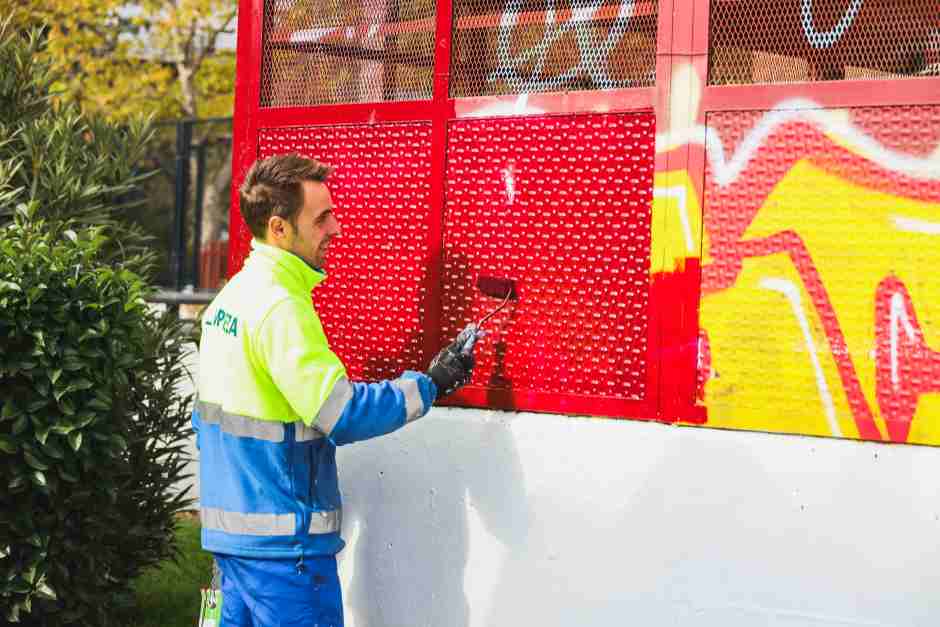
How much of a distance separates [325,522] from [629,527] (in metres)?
1.00

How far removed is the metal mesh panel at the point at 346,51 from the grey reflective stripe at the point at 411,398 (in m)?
1.35

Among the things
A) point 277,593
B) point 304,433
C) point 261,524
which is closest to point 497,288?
point 304,433

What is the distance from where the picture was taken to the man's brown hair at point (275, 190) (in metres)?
4.18

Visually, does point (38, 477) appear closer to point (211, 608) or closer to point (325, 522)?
point (211, 608)

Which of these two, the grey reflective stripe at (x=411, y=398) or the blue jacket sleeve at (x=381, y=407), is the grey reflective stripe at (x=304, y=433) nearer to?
the blue jacket sleeve at (x=381, y=407)

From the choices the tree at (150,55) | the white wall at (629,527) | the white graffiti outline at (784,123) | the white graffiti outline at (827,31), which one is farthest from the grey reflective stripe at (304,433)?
the tree at (150,55)

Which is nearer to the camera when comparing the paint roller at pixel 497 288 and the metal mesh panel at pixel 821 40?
the metal mesh panel at pixel 821 40

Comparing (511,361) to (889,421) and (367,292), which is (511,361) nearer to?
(367,292)

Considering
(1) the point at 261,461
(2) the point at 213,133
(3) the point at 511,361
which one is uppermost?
(2) the point at 213,133

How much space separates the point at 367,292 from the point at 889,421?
204 cm

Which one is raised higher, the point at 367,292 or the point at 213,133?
the point at 213,133

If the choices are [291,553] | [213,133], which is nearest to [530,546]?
[291,553]

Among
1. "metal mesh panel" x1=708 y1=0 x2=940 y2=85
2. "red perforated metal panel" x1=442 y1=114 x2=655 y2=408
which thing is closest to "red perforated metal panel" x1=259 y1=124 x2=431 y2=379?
"red perforated metal panel" x1=442 y1=114 x2=655 y2=408

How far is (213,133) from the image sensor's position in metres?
17.8
